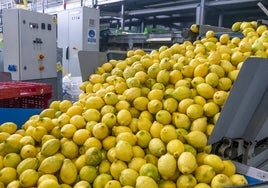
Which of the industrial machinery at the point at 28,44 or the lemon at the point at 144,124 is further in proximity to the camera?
the industrial machinery at the point at 28,44

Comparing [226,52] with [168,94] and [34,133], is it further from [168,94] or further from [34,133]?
[34,133]

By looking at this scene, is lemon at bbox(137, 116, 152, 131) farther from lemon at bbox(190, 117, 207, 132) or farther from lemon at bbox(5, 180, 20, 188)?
lemon at bbox(5, 180, 20, 188)

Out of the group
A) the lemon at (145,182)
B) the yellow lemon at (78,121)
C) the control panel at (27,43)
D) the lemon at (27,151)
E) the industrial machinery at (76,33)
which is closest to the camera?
the lemon at (145,182)

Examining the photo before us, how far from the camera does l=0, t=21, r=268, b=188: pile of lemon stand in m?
1.10

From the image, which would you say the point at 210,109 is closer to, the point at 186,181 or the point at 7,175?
the point at 186,181

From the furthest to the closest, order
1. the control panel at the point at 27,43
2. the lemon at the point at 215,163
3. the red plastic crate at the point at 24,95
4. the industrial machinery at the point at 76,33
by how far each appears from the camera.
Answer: the industrial machinery at the point at 76,33
the control panel at the point at 27,43
the red plastic crate at the point at 24,95
the lemon at the point at 215,163

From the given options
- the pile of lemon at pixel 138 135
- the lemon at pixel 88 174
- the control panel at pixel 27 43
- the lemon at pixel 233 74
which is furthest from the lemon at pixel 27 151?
the control panel at pixel 27 43

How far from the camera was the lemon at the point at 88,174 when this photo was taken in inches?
44.4

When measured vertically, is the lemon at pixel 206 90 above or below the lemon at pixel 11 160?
above

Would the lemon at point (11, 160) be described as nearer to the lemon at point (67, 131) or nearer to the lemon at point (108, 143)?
the lemon at point (67, 131)

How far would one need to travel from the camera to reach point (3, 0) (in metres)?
9.94

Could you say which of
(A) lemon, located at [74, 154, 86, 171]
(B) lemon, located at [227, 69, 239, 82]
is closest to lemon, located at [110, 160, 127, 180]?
(A) lemon, located at [74, 154, 86, 171]

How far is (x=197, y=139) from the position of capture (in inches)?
46.5

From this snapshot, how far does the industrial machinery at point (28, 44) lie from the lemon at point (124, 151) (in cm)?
295
